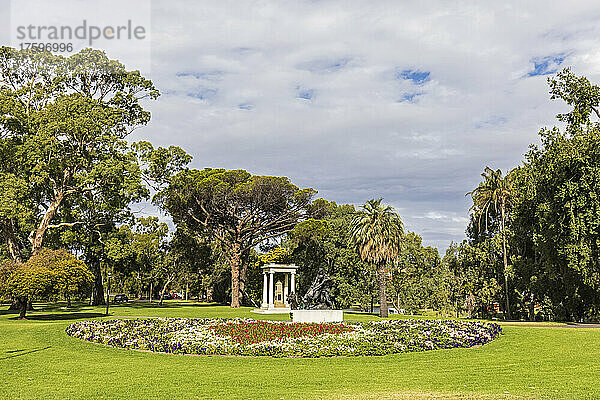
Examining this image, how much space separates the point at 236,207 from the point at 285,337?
3662 cm

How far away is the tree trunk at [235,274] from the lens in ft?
179

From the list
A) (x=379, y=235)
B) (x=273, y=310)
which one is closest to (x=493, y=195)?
(x=379, y=235)

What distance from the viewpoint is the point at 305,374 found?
13.4 meters

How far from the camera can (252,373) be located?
13.6 m

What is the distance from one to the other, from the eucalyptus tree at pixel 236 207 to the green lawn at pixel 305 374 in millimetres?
35428

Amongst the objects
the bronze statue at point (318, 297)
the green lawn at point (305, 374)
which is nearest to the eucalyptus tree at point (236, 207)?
the bronze statue at point (318, 297)

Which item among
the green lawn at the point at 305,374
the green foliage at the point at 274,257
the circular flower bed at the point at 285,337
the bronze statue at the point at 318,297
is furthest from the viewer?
the green foliage at the point at 274,257

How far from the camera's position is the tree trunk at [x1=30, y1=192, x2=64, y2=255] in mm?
41938

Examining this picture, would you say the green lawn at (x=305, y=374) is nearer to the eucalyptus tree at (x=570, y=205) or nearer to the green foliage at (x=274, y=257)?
the eucalyptus tree at (x=570, y=205)

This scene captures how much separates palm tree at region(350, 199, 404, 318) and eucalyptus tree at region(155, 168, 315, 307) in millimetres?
17073

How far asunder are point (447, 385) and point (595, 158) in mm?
25332

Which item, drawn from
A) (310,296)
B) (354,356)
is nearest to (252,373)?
(354,356)

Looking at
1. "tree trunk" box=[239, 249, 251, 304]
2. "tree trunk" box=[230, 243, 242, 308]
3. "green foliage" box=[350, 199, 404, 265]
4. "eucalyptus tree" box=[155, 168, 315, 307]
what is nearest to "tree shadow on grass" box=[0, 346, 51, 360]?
"green foliage" box=[350, 199, 404, 265]

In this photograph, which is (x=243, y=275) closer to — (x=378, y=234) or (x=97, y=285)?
(x=97, y=285)
